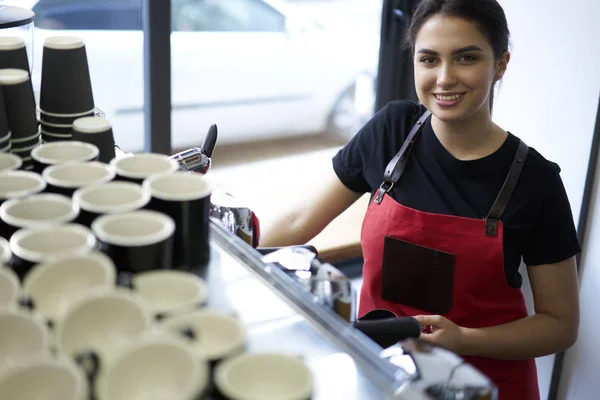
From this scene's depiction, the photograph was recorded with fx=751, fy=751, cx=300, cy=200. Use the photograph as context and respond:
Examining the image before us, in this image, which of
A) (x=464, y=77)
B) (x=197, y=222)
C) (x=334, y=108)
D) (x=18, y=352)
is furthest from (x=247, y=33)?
(x=18, y=352)

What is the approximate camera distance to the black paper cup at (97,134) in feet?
3.90

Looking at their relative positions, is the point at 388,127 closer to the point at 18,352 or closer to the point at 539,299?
the point at 539,299

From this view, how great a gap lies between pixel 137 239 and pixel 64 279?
10 cm

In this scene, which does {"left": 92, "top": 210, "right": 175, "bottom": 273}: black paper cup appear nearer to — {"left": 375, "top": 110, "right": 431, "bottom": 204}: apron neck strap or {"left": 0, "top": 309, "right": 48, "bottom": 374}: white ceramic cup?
{"left": 0, "top": 309, "right": 48, "bottom": 374}: white ceramic cup

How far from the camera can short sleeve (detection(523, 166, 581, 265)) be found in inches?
65.3

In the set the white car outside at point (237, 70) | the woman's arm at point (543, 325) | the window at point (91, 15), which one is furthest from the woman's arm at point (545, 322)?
the window at point (91, 15)

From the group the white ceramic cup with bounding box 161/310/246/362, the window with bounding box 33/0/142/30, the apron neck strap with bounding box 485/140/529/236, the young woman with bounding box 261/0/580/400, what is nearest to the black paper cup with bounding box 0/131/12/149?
the white ceramic cup with bounding box 161/310/246/362

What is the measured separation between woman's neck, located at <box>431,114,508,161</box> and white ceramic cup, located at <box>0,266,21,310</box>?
1128 millimetres

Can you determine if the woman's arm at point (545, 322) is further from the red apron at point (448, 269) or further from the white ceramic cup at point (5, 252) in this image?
the white ceramic cup at point (5, 252)

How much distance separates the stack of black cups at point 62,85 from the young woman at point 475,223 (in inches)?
30.5

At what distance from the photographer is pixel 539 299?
66.8 inches

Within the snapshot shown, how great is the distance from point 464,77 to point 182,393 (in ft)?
3.70

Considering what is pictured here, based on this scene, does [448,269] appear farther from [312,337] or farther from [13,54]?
[13,54]

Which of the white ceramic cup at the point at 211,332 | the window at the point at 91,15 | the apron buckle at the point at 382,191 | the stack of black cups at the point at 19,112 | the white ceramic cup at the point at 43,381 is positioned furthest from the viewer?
the window at the point at 91,15
